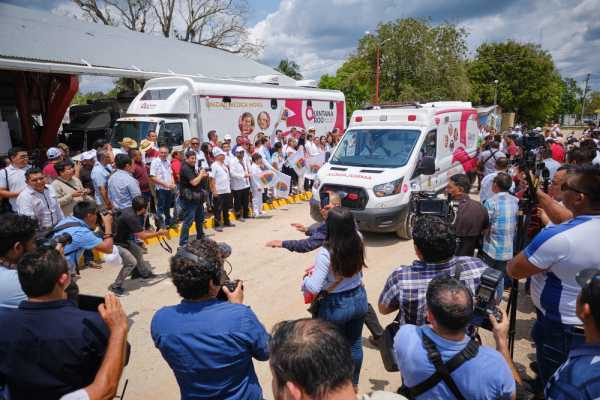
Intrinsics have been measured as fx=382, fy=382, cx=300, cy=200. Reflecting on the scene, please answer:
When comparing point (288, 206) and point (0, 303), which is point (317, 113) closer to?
point (288, 206)

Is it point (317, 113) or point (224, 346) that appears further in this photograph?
point (317, 113)

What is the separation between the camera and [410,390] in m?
1.91

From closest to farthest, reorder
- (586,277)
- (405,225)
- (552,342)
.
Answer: (586,277) → (552,342) → (405,225)

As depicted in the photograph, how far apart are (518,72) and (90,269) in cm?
5292

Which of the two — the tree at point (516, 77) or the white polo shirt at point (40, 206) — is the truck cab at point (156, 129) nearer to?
the white polo shirt at point (40, 206)

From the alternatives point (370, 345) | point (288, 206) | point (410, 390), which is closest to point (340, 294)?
point (410, 390)

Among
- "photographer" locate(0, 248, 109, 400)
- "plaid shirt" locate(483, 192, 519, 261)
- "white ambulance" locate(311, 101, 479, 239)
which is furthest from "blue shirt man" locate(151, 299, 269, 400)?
"white ambulance" locate(311, 101, 479, 239)

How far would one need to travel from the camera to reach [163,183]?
7.89 meters

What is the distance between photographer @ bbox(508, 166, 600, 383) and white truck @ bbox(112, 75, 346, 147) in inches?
368

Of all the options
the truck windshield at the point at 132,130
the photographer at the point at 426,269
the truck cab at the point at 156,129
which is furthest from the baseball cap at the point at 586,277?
the truck windshield at the point at 132,130

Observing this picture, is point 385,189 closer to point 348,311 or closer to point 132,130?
point 348,311

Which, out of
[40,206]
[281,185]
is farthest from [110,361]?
[281,185]

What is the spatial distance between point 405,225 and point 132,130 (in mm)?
7604

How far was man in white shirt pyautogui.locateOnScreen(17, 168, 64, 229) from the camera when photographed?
4999 millimetres
